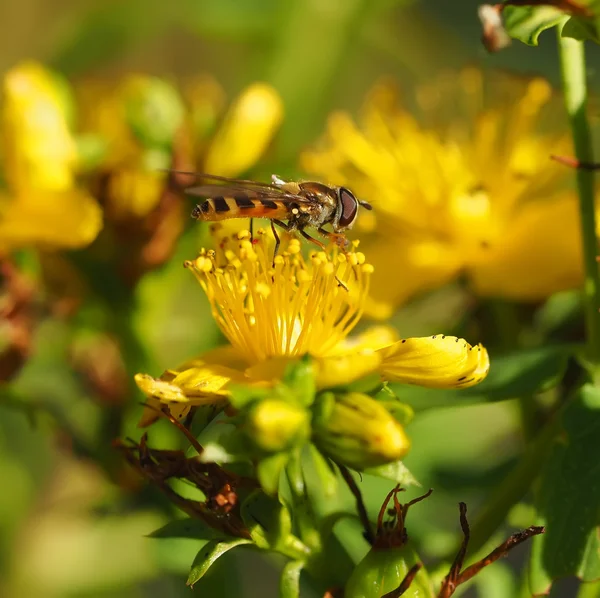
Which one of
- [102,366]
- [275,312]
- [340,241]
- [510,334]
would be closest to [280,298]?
[275,312]

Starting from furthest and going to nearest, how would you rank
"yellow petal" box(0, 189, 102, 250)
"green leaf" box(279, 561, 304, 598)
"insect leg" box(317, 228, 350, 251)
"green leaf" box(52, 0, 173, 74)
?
1. "green leaf" box(52, 0, 173, 74)
2. "yellow petal" box(0, 189, 102, 250)
3. "insect leg" box(317, 228, 350, 251)
4. "green leaf" box(279, 561, 304, 598)

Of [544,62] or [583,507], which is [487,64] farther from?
[583,507]

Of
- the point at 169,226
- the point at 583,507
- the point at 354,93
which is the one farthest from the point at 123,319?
the point at 354,93

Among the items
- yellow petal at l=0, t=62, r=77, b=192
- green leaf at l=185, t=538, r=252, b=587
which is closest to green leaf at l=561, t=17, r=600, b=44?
green leaf at l=185, t=538, r=252, b=587

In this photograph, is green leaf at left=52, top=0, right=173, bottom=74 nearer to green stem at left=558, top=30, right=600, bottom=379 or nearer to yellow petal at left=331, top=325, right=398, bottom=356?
yellow petal at left=331, top=325, right=398, bottom=356

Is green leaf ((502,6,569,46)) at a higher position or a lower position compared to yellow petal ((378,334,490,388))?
higher

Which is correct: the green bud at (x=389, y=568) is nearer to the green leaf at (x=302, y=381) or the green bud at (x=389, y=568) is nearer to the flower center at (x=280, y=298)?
the green leaf at (x=302, y=381)
